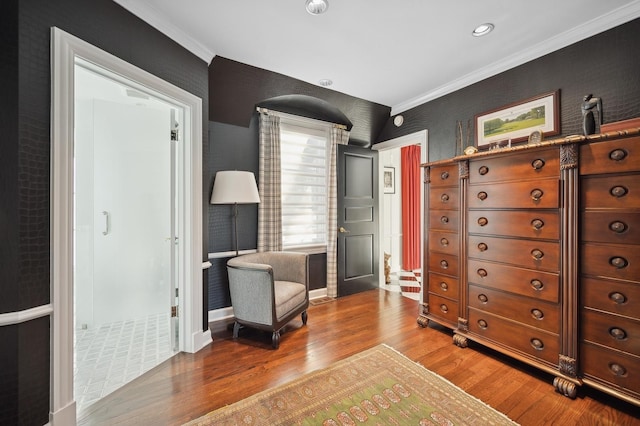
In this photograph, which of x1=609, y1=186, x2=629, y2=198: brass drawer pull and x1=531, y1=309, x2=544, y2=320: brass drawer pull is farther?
x1=531, y1=309, x2=544, y2=320: brass drawer pull

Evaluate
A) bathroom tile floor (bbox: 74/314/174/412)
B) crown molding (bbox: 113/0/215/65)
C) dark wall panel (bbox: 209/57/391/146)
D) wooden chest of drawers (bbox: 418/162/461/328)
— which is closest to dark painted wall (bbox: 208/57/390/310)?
dark wall panel (bbox: 209/57/391/146)

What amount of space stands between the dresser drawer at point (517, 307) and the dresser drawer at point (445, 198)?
0.76m

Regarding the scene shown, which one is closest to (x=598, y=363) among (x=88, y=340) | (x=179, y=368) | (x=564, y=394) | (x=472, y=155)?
(x=564, y=394)

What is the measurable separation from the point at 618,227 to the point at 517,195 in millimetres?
574

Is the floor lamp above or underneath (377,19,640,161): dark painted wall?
Result: underneath

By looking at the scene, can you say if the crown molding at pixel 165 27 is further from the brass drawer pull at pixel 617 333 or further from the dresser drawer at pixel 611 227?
the brass drawer pull at pixel 617 333

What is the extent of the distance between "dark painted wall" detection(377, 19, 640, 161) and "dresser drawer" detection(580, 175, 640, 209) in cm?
75

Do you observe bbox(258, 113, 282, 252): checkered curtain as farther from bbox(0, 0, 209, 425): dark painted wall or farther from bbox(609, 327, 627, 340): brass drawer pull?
bbox(609, 327, 627, 340): brass drawer pull

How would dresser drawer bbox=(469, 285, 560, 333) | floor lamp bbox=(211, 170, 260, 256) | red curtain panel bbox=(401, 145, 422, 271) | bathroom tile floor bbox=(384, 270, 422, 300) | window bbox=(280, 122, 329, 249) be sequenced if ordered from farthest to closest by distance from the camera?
red curtain panel bbox=(401, 145, 422, 271)
bathroom tile floor bbox=(384, 270, 422, 300)
window bbox=(280, 122, 329, 249)
floor lamp bbox=(211, 170, 260, 256)
dresser drawer bbox=(469, 285, 560, 333)

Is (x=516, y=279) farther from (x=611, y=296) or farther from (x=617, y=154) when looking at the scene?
(x=617, y=154)

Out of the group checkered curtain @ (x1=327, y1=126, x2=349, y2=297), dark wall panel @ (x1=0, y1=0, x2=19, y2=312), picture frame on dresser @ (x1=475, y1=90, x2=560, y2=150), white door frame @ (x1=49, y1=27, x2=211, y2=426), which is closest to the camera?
dark wall panel @ (x1=0, y1=0, x2=19, y2=312)

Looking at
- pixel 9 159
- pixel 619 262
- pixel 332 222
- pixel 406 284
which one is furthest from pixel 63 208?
pixel 406 284

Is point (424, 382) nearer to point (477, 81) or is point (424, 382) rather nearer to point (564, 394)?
point (564, 394)

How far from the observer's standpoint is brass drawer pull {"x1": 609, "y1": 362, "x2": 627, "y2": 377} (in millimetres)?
1589
